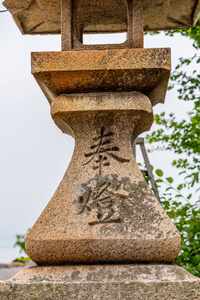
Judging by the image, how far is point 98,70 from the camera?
5.24 feet

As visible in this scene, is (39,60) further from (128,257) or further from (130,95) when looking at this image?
(128,257)

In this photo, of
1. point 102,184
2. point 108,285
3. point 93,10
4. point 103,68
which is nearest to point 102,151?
point 102,184

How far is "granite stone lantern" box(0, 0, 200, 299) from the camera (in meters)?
1.29

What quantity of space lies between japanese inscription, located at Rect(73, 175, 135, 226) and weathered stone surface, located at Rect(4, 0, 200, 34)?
3.35ft

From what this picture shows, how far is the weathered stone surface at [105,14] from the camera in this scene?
1.95m

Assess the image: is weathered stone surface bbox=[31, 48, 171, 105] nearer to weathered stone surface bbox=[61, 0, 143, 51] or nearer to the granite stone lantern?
the granite stone lantern

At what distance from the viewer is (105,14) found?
2.06 meters

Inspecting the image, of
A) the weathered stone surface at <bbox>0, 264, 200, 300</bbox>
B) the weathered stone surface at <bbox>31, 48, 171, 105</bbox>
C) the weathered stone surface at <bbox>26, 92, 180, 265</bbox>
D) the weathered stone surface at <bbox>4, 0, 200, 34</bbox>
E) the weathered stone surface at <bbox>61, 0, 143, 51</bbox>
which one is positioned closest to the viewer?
the weathered stone surface at <bbox>0, 264, 200, 300</bbox>

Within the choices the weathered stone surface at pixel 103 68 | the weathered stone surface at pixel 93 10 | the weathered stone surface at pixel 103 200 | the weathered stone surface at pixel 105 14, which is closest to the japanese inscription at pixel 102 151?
the weathered stone surface at pixel 103 200

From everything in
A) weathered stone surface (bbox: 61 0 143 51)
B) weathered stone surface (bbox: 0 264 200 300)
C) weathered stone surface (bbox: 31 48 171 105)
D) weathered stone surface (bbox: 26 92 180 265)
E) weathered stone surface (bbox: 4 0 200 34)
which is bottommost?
weathered stone surface (bbox: 0 264 200 300)

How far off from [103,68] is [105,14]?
2.11ft

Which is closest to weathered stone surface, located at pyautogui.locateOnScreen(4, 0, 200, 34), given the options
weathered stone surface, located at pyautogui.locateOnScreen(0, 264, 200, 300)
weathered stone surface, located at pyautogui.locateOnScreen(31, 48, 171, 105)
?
weathered stone surface, located at pyautogui.locateOnScreen(31, 48, 171, 105)

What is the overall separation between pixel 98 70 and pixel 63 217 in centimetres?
69

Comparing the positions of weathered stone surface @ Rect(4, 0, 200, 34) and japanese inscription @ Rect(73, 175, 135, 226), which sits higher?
weathered stone surface @ Rect(4, 0, 200, 34)
